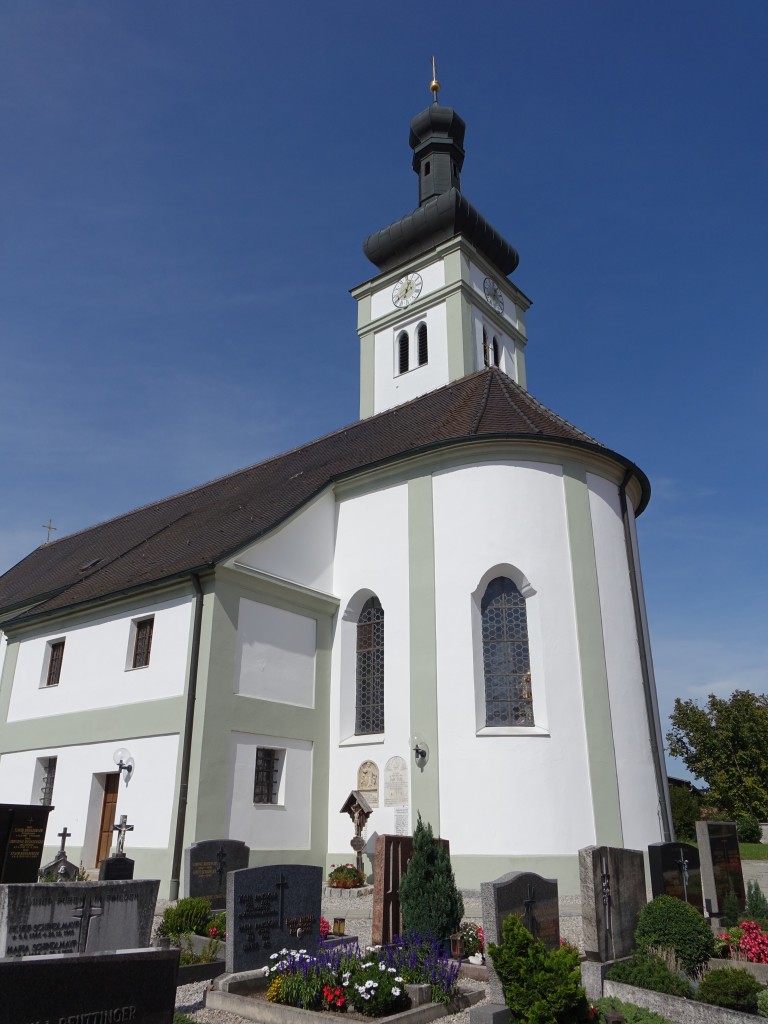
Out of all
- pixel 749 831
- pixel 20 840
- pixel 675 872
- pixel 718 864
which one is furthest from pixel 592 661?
pixel 749 831

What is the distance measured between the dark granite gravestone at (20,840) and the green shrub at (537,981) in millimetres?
6104

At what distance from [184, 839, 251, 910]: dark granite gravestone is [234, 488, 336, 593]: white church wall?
18.2ft

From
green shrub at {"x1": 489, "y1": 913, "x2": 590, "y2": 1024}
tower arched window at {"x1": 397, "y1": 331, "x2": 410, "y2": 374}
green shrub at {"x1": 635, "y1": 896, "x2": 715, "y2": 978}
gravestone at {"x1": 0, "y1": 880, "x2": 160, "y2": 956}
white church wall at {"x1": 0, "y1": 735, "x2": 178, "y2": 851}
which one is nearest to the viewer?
gravestone at {"x1": 0, "y1": 880, "x2": 160, "y2": 956}

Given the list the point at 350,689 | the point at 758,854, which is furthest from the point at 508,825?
the point at 758,854

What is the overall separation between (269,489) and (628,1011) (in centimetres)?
1557

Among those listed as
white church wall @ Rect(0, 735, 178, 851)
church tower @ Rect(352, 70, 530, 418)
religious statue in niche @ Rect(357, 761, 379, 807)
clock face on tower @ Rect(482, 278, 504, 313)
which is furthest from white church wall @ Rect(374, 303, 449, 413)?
white church wall @ Rect(0, 735, 178, 851)

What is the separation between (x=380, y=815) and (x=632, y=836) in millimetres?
4615

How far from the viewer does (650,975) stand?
25.5 ft

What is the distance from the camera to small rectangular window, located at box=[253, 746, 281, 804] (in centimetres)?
1533

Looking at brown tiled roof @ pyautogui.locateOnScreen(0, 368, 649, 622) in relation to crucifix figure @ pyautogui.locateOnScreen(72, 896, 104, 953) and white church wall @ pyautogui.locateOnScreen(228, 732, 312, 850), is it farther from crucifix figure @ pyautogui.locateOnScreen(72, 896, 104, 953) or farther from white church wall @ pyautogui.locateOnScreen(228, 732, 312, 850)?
crucifix figure @ pyautogui.locateOnScreen(72, 896, 104, 953)

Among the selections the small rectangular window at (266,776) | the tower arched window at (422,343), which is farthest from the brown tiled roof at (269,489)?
the tower arched window at (422,343)

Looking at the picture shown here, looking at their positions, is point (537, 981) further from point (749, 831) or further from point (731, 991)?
point (749, 831)

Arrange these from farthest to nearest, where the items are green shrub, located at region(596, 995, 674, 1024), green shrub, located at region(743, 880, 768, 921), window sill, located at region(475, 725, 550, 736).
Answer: window sill, located at region(475, 725, 550, 736) → green shrub, located at region(743, 880, 768, 921) → green shrub, located at region(596, 995, 674, 1024)

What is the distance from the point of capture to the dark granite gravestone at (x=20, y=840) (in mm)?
9703
